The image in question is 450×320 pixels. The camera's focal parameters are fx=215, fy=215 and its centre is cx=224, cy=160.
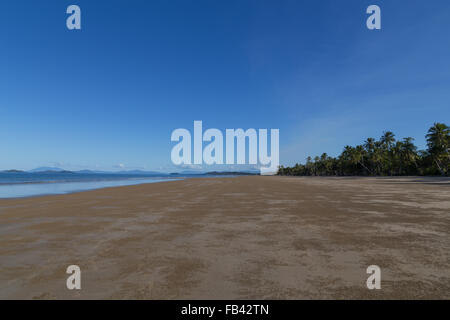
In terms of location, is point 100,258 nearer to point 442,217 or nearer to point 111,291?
point 111,291

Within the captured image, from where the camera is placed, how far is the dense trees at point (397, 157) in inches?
2516

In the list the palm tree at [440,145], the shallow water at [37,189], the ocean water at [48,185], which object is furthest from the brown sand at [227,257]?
the palm tree at [440,145]

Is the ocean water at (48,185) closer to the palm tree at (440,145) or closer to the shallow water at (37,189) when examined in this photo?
the shallow water at (37,189)

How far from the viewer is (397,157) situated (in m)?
81.9

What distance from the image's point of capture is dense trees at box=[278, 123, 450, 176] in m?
63.9

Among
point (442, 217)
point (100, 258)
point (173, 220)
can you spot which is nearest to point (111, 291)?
point (100, 258)

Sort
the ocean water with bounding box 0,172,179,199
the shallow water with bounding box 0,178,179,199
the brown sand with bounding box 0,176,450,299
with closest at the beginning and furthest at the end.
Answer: the brown sand with bounding box 0,176,450,299 < the shallow water with bounding box 0,178,179,199 < the ocean water with bounding box 0,172,179,199

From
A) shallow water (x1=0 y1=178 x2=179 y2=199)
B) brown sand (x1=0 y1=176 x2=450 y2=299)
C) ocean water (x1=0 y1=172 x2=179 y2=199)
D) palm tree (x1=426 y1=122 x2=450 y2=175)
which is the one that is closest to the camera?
brown sand (x1=0 y1=176 x2=450 y2=299)

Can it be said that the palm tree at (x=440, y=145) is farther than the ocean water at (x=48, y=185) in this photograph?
Yes

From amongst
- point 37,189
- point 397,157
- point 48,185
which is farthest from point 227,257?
point 397,157

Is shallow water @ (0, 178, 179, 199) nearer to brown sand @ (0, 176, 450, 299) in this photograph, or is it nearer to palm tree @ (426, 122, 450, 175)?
brown sand @ (0, 176, 450, 299)

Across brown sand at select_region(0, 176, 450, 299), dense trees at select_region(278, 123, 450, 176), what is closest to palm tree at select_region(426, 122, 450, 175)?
dense trees at select_region(278, 123, 450, 176)

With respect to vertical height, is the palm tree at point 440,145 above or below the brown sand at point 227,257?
above

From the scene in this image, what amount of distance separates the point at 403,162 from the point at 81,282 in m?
103
